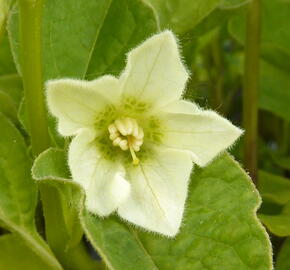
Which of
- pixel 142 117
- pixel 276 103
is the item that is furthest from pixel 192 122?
pixel 276 103

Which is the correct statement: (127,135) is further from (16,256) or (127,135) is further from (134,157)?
(16,256)

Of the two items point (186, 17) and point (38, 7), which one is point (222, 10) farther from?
point (38, 7)

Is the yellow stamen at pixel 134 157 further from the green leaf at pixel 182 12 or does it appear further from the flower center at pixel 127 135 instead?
the green leaf at pixel 182 12

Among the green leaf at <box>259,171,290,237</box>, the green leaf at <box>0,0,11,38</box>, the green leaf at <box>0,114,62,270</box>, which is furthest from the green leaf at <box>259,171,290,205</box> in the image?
the green leaf at <box>0,0,11,38</box>

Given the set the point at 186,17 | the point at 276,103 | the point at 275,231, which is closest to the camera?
the point at 275,231

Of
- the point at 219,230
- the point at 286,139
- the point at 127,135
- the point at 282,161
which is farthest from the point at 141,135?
the point at 286,139

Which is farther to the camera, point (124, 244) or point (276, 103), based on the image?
point (276, 103)
